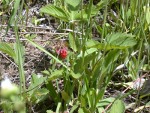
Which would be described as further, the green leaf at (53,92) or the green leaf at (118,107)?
the green leaf at (53,92)

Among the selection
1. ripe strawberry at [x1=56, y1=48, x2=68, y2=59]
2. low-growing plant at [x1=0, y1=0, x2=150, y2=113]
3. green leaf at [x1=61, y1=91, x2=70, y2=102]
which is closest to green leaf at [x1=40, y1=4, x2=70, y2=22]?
low-growing plant at [x1=0, y1=0, x2=150, y2=113]

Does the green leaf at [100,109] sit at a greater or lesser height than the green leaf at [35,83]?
lesser

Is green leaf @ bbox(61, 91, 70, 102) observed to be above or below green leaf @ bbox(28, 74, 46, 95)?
below

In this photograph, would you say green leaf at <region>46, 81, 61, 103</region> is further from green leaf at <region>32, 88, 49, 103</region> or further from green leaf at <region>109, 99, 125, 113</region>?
green leaf at <region>109, 99, 125, 113</region>

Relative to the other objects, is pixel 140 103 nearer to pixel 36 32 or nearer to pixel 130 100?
pixel 130 100

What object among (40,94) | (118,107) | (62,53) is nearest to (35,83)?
(40,94)

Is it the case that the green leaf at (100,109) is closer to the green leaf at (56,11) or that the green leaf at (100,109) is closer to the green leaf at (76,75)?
the green leaf at (76,75)

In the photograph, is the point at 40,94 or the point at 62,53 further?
the point at 62,53

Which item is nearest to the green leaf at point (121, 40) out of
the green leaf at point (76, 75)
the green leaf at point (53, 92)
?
the green leaf at point (76, 75)

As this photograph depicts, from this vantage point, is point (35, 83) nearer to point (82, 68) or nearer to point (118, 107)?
point (82, 68)

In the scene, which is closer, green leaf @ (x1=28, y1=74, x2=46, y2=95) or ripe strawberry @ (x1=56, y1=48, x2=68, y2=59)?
green leaf @ (x1=28, y1=74, x2=46, y2=95)

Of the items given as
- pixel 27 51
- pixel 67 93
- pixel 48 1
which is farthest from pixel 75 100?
pixel 48 1
